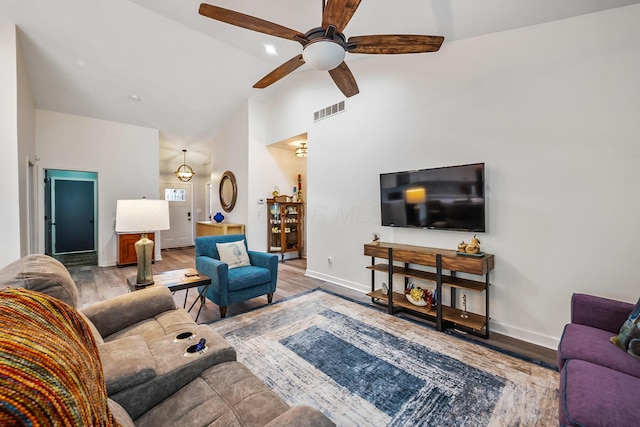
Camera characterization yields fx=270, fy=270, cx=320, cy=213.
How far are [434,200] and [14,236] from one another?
5129 mm

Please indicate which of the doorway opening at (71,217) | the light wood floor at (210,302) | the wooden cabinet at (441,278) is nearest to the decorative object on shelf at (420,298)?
the wooden cabinet at (441,278)

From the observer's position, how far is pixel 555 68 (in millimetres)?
2402

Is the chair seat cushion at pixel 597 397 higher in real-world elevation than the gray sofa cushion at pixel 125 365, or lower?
lower

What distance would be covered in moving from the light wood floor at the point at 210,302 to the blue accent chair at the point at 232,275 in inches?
8.8

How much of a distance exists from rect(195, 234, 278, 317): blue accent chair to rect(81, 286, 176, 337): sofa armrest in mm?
908

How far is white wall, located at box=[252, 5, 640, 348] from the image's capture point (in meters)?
2.17

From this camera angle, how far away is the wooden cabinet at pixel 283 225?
5918 millimetres

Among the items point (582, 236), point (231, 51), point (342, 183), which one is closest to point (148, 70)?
point (231, 51)

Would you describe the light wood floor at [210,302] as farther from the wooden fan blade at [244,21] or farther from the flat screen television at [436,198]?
the wooden fan blade at [244,21]

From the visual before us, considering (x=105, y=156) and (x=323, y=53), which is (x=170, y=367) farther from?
(x=105, y=156)

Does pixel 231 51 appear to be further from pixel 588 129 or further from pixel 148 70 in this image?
pixel 588 129

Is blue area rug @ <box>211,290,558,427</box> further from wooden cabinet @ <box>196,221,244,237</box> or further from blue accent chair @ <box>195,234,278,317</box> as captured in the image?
wooden cabinet @ <box>196,221,244,237</box>

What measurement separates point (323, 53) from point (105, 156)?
19.5 feet

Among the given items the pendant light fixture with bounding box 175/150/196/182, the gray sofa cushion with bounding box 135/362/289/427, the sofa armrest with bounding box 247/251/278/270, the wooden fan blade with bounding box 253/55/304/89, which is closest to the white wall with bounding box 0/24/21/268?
the sofa armrest with bounding box 247/251/278/270
